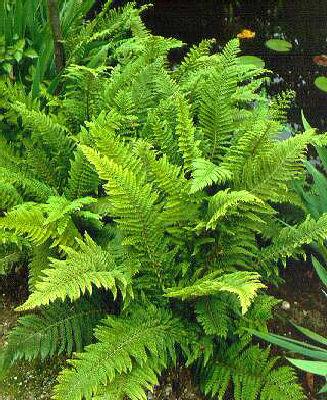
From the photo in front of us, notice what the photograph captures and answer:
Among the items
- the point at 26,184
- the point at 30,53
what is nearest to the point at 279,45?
the point at 30,53

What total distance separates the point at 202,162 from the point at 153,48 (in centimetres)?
112

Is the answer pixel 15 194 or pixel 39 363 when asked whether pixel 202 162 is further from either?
pixel 39 363

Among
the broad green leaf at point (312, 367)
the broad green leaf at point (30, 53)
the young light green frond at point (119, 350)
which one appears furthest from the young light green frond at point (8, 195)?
the broad green leaf at point (312, 367)

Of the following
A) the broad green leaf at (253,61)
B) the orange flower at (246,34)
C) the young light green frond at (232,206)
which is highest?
the young light green frond at (232,206)

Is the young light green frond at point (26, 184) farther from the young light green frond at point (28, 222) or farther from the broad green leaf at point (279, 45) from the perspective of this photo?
the broad green leaf at point (279, 45)

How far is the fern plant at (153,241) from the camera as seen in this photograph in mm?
2094

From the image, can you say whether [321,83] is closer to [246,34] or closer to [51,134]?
[246,34]

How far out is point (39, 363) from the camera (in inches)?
96.1

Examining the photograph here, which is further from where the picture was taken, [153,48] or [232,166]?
[153,48]

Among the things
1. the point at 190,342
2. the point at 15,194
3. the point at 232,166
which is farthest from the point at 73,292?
the point at 232,166

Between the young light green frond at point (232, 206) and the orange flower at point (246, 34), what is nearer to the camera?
the young light green frond at point (232, 206)

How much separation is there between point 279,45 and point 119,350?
139 inches

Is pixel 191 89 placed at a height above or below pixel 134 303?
above

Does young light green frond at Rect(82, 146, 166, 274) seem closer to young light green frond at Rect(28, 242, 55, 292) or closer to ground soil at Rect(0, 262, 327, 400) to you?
young light green frond at Rect(28, 242, 55, 292)
